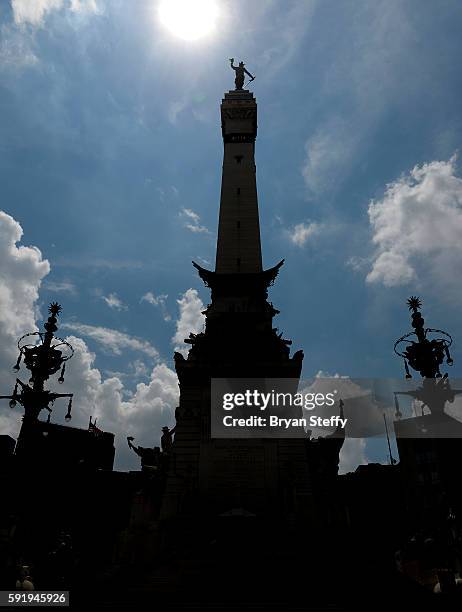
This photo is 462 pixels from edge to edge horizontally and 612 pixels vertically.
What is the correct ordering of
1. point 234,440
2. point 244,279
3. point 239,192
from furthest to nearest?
point 239,192
point 244,279
point 234,440

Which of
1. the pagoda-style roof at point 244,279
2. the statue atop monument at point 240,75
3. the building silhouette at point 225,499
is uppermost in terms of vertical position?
the statue atop monument at point 240,75

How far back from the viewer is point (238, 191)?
39.7m

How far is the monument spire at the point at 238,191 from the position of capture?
35.1 metres

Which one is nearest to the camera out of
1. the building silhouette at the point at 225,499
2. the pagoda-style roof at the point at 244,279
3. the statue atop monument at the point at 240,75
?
the building silhouette at the point at 225,499

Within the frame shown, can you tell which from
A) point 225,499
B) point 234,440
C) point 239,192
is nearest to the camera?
point 225,499

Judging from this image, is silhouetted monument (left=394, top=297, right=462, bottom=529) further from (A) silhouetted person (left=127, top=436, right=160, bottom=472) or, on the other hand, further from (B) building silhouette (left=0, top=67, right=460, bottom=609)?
(A) silhouetted person (left=127, top=436, right=160, bottom=472)

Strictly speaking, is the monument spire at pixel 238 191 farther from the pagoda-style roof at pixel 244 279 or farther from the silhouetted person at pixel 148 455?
the silhouetted person at pixel 148 455

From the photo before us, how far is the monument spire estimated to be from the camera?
35122 mm

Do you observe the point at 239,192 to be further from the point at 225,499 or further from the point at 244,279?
the point at 225,499

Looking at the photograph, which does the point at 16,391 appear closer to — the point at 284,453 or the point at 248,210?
the point at 284,453

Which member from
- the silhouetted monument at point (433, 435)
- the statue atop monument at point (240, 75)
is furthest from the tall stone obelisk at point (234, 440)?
the statue atop monument at point (240, 75)

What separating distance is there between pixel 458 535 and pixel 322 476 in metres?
9.77

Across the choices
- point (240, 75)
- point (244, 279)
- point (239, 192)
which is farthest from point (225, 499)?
point (240, 75)

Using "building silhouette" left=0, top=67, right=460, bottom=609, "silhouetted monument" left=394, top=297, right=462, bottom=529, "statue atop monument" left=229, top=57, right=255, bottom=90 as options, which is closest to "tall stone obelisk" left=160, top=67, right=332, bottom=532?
"building silhouette" left=0, top=67, right=460, bottom=609
